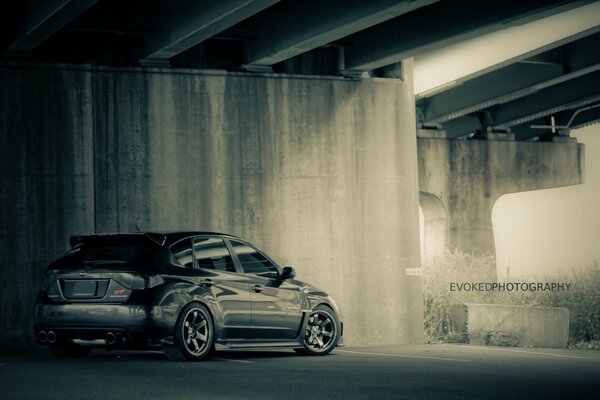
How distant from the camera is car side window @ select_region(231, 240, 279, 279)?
14.6m

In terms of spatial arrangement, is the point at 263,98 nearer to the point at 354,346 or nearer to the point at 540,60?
the point at 354,346

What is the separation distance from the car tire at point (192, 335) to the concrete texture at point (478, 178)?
23.9 metres

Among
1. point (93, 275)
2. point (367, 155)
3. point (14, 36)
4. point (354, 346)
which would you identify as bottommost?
point (354, 346)

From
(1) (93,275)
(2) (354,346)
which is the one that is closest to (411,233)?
(2) (354,346)

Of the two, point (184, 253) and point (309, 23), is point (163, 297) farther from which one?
point (309, 23)

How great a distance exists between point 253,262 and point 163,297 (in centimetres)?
192

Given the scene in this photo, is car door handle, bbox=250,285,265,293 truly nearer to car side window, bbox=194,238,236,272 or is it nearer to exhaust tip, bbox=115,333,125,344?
car side window, bbox=194,238,236,272

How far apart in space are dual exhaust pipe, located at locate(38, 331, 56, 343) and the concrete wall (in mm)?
4836

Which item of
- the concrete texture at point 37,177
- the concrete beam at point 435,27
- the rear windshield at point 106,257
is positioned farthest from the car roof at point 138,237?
the concrete beam at point 435,27

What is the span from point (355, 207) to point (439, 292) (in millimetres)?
5614

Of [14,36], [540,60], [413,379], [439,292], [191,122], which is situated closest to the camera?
[413,379]

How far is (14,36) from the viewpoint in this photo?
1797 cm

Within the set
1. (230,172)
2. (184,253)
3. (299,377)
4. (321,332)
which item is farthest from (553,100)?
(299,377)

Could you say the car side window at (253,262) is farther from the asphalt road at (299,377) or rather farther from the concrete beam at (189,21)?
the concrete beam at (189,21)
